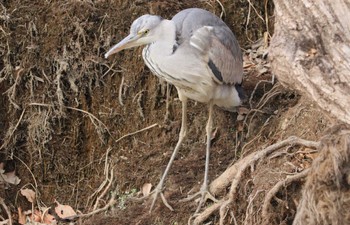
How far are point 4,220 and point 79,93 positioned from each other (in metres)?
0.96

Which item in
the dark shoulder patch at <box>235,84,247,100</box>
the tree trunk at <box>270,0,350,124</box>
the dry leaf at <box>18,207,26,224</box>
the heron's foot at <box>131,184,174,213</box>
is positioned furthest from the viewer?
the dry leaf at <box>18,207,26,224</box>

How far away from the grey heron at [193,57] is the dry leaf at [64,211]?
2.24 feet

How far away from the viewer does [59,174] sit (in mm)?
5309

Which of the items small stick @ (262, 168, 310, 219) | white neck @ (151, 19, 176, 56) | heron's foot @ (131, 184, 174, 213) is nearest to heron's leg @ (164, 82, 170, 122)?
heron's foot @ (131, 184, 174, 213)

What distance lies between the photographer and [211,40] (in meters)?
4.58

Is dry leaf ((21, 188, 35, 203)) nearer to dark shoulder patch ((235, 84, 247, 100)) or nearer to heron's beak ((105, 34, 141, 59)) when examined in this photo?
heron's beak ((105, 34, 141, 59))

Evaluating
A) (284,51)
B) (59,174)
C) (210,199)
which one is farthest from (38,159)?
(284,51)

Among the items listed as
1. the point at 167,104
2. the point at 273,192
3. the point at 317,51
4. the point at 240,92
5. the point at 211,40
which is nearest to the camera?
the point at 317,51

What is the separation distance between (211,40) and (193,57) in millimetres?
200

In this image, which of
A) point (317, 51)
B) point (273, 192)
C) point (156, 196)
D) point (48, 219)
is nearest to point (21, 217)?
point (48, 219)

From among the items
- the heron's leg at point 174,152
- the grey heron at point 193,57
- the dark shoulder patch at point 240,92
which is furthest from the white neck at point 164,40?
the dark shoulder patch at point 240,92

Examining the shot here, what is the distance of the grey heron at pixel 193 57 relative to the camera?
4355mm

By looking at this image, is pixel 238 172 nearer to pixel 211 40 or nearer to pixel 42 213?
pixel 211 40

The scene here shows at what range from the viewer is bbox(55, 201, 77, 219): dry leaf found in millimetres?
5085
